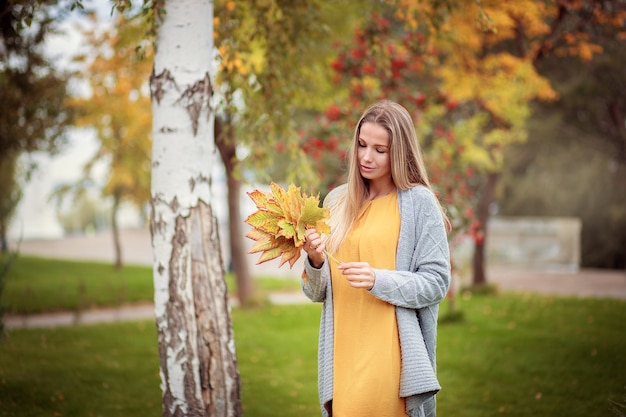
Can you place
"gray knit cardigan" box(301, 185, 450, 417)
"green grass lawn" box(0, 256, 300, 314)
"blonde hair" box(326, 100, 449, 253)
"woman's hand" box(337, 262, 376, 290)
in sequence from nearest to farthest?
"woman's hand" box(337, 262, 376, 290)
"gray knit cardigan" box(301, 185, 450, 417)
"blonde hair" box(326, 100, 449, 253)
"green grass lawn" box(0, 256, 300, 314)

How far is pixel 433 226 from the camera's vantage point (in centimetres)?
260

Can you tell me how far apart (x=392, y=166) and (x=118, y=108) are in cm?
1101

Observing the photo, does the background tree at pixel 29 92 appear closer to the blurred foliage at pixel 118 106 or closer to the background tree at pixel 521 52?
the blurred foliage at pixel 118 106

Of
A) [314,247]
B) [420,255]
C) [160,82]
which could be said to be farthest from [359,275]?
[160,82]

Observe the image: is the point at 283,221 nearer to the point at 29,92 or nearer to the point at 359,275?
the point at 359,275

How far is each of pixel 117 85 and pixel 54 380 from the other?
24.0 ft

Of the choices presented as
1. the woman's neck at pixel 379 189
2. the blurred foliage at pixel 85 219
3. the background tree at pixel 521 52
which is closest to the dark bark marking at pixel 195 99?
the woman's neck at pixel 379 189

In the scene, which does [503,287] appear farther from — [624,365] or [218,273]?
[218,273]

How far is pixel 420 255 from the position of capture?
8.55 ft

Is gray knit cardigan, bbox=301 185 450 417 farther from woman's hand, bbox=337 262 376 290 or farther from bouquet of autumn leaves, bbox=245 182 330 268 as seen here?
bouquet of autumn leaves, bbox=245 182 330 268

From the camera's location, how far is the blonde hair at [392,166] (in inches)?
104

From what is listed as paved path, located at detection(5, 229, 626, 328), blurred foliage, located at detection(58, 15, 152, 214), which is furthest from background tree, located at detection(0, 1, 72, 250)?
paved path, located at detection(5, 229, 626, 328)

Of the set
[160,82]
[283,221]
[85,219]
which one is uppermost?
[160,82]

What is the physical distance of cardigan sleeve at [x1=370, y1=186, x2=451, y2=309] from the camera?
250 cm
